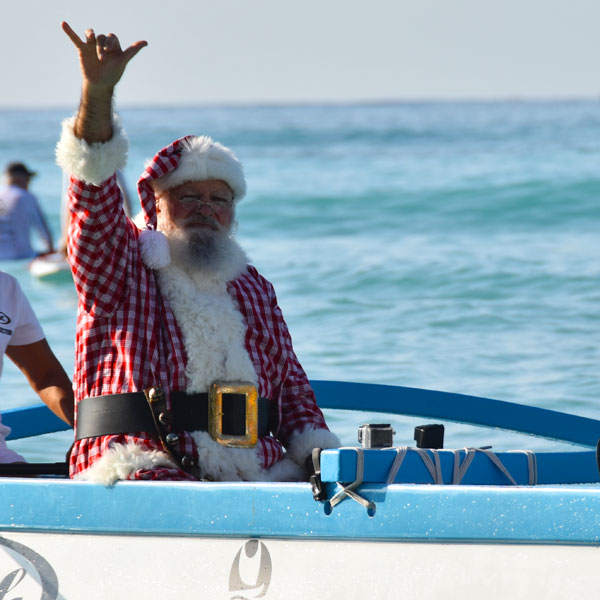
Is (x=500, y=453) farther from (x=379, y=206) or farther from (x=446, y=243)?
(x=379, y=206)

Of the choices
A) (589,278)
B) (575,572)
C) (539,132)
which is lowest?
(575,572)

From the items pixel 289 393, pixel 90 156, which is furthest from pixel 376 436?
pixel 90 156

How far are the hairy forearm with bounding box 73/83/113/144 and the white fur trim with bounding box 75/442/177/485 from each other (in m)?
0.68

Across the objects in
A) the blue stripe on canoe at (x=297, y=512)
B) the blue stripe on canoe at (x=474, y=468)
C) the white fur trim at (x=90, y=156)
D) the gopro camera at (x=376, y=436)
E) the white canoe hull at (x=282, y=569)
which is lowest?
the white canoe hull at (x=282, y=569)

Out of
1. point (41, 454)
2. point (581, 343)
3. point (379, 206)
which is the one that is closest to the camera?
point (41, 454)

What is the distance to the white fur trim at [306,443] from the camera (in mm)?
3113

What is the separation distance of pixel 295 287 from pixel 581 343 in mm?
3915

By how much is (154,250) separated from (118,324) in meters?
0.20

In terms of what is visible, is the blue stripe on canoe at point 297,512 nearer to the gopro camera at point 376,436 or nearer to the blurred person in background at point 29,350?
the gopro camera at point 376,436

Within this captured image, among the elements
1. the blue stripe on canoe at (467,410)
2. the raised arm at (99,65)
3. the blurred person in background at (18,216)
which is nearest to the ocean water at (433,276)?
the blurred person in background at (18,216)

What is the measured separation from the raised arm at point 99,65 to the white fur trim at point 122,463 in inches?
28.9

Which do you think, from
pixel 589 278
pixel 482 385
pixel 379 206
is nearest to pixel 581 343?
pixel 482 385

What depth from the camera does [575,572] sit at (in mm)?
2350

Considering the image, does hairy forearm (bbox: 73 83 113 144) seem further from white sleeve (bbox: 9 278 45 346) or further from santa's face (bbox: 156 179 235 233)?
white sleeve (bbox: 9 278 45 346)
